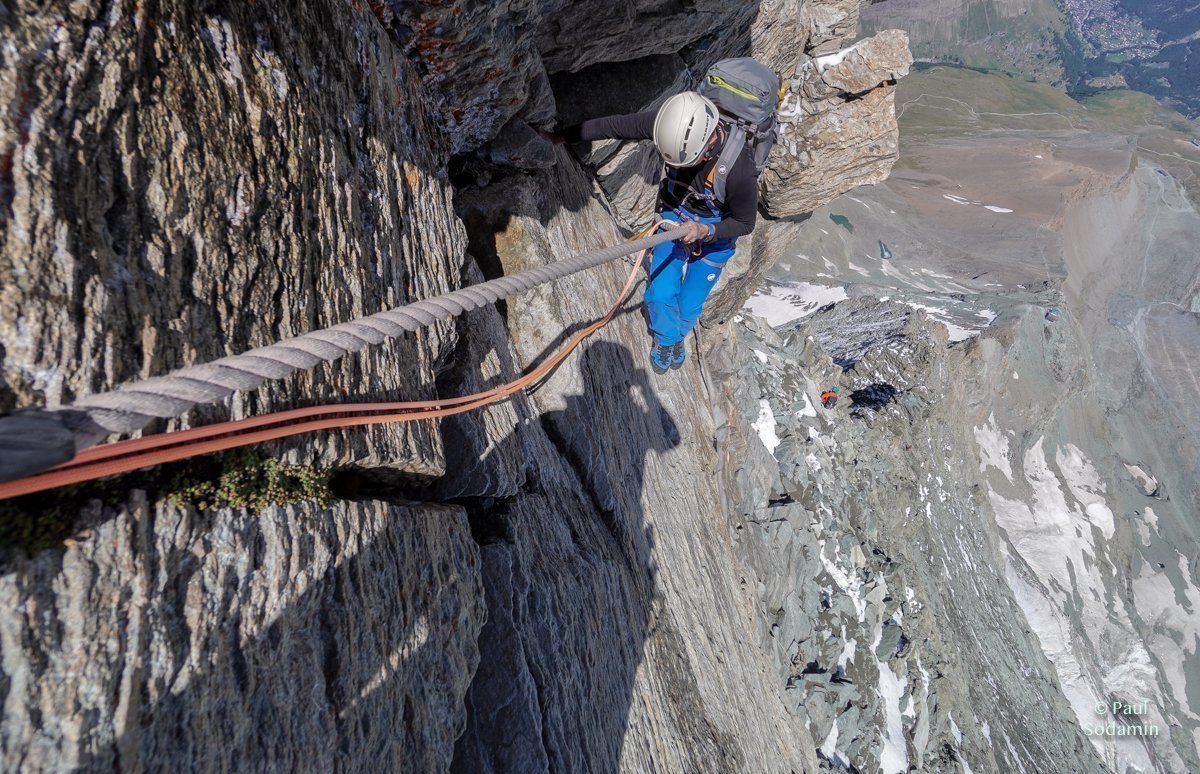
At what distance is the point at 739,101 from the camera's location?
6.45 meters

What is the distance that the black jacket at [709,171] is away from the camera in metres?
6.61

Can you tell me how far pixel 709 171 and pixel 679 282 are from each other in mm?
1915

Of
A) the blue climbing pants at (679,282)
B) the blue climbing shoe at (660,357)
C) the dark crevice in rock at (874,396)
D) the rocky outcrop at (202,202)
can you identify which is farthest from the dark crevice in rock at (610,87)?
the dark crevice in rock at (874,396)

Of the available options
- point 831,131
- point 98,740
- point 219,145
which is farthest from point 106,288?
point 831,131

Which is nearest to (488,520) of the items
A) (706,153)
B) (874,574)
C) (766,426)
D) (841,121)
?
(706,153)

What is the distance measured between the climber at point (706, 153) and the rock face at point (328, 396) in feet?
4.06

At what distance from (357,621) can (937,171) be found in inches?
4685

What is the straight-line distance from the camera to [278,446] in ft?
9.11

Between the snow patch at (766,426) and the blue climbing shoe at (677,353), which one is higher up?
the blue climbing shoe at (677,353)

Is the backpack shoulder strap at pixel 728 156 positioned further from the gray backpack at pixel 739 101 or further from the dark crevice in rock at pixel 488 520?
the dark crevice in rock at pixel 488 520

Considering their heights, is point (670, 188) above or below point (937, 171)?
below

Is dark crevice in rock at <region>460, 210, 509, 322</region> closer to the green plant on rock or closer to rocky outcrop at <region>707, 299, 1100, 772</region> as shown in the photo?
the green plant on rock

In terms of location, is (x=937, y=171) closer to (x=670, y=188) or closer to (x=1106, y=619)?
(x=1106, y=619)

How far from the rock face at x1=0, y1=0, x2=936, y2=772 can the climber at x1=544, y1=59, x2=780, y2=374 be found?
1238 mm
